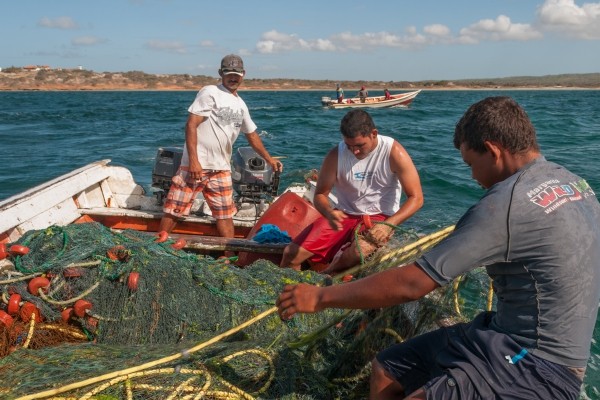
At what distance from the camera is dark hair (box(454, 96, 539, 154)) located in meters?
2.21

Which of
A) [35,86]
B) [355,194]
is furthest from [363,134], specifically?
[35,86]

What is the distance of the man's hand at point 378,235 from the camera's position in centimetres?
433

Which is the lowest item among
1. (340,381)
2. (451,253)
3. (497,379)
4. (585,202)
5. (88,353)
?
(340,381)

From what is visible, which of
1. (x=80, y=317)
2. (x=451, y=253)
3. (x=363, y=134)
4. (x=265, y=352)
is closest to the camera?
(x=451, y=253)

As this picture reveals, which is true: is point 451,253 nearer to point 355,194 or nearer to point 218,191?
point 355,194

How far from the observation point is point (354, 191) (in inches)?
204

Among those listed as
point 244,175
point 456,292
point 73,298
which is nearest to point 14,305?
point 73,298

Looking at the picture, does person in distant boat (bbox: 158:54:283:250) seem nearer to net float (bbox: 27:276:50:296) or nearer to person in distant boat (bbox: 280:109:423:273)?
person in distant boat (bbox: 280:109:423:273)

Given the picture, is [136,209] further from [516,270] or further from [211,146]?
[516,270]

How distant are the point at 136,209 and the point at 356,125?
3.79m

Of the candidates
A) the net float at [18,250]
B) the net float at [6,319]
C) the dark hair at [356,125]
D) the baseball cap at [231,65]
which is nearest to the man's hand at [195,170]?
the baseball cap at [231,65]

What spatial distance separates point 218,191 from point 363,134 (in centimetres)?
207

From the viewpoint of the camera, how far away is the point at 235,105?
239 inches

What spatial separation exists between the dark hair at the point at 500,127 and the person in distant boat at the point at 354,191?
2.52 metres
